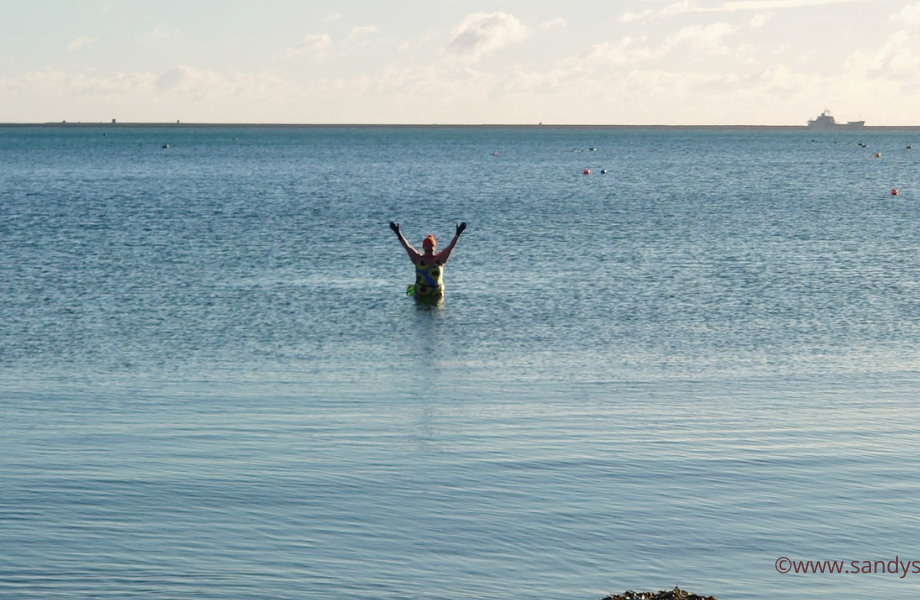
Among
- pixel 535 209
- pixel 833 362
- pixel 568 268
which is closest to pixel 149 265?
pixel 568 268

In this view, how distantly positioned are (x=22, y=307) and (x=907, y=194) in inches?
2603

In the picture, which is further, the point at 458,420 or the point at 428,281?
the point at 428,281

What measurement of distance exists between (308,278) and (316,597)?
2711 cm

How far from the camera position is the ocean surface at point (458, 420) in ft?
39.7

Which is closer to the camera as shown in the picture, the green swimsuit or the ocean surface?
the ocean surface

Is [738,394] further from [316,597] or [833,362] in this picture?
[316,597]

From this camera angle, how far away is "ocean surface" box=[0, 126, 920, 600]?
12.1 meters

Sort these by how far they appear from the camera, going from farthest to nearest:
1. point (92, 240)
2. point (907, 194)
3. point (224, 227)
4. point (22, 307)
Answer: point (907, 194) → point (224, 227) → point (92, 240) → point (22, 307)

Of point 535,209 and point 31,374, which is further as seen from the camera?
point 535,209

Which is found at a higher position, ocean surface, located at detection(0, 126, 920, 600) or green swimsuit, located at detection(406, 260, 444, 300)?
green swimsuit, located at detection(406, 260, 444, 300)

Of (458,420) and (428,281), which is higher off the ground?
(428,281)

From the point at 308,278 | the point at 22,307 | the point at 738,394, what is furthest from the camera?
the point at 308,278

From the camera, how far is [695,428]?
17.7 meters

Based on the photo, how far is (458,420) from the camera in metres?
18.5
